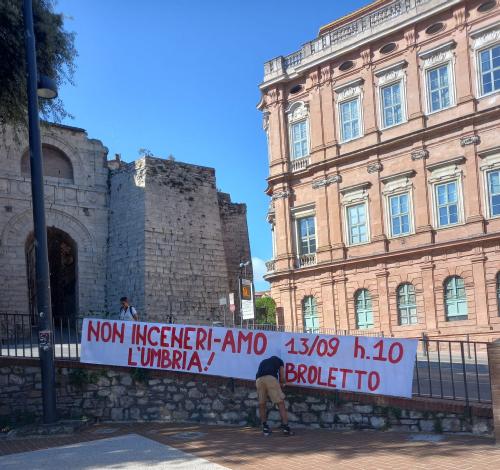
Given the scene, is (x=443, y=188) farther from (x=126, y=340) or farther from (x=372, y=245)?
(x=126, y=340)

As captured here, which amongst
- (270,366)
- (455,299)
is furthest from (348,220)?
(270,366)

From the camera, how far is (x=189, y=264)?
2495 centimetres

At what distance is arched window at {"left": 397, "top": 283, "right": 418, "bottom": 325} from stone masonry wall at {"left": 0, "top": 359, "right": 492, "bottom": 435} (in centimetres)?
1702

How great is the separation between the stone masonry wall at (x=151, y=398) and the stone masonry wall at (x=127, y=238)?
1121 cm

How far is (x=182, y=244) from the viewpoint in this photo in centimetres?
2491

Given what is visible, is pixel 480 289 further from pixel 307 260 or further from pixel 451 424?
pixel 451 424

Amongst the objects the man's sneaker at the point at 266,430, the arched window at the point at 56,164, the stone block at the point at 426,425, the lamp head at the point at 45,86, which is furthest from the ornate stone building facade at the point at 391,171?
the lamp head at the point at 45,86

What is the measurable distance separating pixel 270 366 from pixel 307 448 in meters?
1.56

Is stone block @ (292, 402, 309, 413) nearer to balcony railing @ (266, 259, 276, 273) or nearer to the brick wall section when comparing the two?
the brick wall section

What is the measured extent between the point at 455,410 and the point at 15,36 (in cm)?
1139

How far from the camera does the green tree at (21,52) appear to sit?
13477 millimetres

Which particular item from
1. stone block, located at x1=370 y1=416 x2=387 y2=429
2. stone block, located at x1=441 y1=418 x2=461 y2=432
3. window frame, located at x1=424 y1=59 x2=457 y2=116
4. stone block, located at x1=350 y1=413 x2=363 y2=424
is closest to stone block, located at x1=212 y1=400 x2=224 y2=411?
stone block, located at x1=350 y1=413 x2=363 y2=424

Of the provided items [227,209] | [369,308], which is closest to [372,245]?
[369,308]

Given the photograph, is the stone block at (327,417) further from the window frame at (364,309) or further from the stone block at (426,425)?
the window frame at (364,309)
